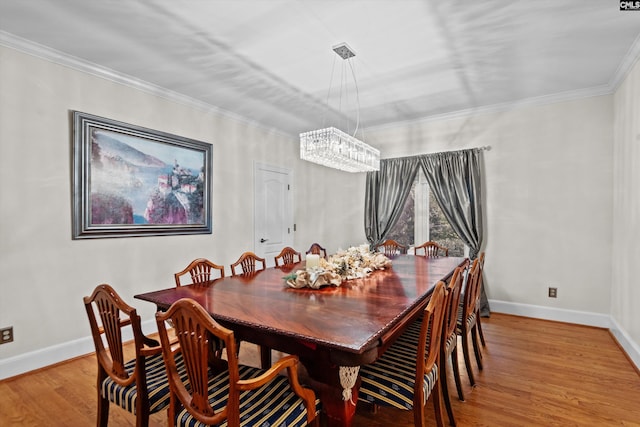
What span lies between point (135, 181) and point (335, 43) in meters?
2.34

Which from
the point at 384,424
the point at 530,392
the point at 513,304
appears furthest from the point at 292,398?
the point at 513,304

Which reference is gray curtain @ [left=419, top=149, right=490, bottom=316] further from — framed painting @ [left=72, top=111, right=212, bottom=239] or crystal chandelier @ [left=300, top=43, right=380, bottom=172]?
framed painting @ [left=72, top=111, right=212, bottom=239]

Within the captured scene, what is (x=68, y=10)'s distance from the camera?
2188 mm

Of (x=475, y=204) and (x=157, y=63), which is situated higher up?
(x=157, y=63)

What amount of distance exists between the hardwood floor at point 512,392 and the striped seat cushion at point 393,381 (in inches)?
10.1

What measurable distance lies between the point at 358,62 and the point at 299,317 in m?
2.36

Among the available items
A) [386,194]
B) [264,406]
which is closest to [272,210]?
[386,194]

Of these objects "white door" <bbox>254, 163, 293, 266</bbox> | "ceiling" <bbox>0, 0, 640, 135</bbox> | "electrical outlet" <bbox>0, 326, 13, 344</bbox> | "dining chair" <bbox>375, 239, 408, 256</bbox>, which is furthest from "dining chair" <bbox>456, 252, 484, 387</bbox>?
"electrical outlet" <bbox>0, 326, 13, 344</bbox>

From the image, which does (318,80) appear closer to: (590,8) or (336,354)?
(590,8)

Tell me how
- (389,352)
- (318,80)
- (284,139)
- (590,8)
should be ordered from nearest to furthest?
(389,352) < (590,8) < (318,80) < (284,139)

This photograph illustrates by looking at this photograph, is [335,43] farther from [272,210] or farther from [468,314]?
[272,210]

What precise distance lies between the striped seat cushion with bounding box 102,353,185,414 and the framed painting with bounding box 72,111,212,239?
1.83 meters

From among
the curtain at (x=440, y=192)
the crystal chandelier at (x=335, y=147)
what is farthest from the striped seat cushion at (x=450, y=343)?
the curtain at (x=440, y=192)

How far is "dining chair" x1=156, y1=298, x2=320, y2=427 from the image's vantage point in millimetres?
1165
